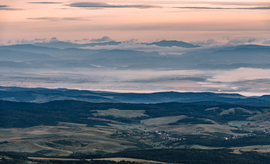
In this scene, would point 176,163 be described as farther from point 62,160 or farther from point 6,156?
point 6,156

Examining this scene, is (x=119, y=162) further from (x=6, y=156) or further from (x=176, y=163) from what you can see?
(x=6, y=156)

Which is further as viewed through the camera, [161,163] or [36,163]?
[161,163]

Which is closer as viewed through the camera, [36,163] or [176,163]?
[36,163]

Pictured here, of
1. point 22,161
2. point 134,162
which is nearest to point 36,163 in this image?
point 22,161

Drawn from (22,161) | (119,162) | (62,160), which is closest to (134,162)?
(119,162)

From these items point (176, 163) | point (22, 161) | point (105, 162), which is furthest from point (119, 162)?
point (22, 161)

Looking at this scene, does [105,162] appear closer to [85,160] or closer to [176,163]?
[85,160]

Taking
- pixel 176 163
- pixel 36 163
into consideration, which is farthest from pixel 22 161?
pixel 176 163
